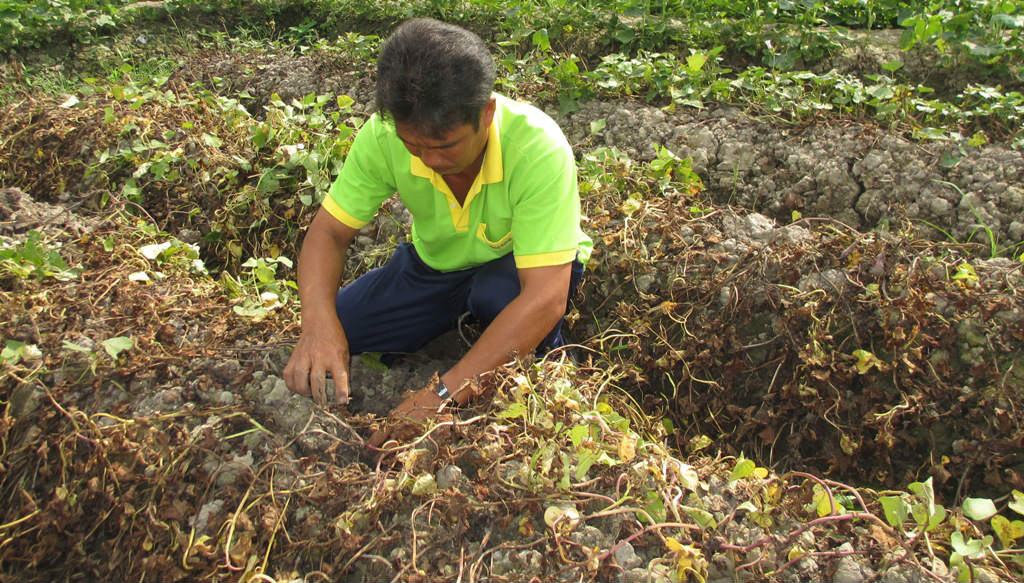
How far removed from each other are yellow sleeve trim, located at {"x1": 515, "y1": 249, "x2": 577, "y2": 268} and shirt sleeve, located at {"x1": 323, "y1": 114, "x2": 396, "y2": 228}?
19.2 inches

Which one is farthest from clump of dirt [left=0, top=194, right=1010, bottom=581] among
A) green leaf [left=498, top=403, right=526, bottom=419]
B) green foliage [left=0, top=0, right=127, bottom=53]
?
green foliage [left=0, top=0, right=127, bottom=53]

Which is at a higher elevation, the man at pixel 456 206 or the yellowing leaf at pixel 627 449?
the man at pixel 456 206

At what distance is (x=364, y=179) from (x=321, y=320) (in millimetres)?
424

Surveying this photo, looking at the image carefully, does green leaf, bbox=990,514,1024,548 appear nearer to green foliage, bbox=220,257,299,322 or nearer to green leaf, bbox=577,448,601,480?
green leaf, bbox=577,448,601,480

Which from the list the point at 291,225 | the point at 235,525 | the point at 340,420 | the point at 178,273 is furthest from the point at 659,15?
the point at 235,525

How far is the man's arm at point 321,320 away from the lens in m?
1.93

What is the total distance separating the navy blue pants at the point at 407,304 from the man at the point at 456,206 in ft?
0.04

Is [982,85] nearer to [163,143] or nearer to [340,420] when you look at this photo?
[340,420]

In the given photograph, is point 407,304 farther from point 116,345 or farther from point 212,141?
point 212,141

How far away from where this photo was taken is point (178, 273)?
8.32 feet

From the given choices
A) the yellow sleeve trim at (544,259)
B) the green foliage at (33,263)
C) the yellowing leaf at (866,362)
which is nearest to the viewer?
the yellow sleeve trim at (544,259)


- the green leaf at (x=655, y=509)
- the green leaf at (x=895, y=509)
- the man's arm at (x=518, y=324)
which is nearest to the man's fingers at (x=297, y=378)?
the man's arm at (x=518, y=324)

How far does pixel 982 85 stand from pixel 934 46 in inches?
14.3

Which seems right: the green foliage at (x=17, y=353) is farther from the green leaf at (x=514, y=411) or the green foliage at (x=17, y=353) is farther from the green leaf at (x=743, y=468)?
the green leaf at (x=743, y=468)
